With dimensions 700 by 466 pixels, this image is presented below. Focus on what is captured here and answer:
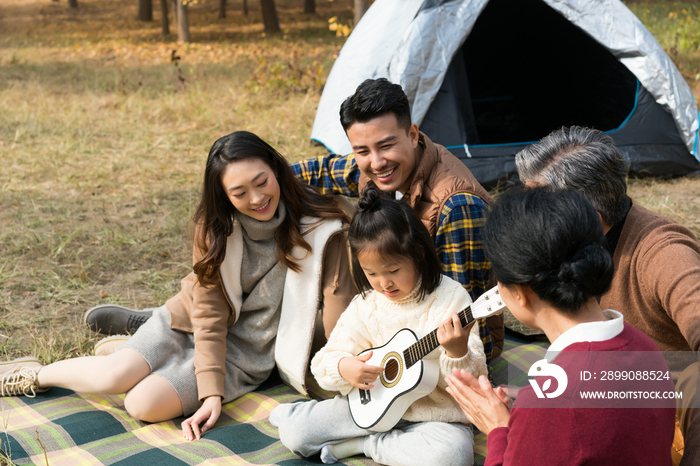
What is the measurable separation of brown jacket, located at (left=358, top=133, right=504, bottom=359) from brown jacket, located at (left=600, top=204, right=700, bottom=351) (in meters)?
0.65

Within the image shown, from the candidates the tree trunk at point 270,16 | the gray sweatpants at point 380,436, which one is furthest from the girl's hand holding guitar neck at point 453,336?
the tree trunk at point 270,16

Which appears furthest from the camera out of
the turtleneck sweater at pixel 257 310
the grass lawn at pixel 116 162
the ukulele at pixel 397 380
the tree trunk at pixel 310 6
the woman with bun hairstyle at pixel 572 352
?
the tree trunk at pixel 310 6

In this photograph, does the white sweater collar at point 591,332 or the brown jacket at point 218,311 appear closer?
the white sweater collar at point 591,332

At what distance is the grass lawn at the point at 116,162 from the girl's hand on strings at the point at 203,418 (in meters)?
0.96

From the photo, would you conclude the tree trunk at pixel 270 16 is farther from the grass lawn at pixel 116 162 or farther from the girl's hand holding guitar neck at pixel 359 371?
the girl's hand holding guitar neck at pixel 359 371

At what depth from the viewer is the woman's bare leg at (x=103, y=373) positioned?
245cm

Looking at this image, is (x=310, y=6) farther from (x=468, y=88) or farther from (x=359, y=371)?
(x=359, y=371)

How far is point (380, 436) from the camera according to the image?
215 cm

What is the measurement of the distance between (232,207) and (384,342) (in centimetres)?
88

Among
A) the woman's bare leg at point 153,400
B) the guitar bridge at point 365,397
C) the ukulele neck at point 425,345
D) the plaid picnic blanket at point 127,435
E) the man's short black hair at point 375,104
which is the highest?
the man's short black hair at point 375,104

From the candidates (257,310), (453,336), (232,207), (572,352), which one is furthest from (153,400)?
(572,352)

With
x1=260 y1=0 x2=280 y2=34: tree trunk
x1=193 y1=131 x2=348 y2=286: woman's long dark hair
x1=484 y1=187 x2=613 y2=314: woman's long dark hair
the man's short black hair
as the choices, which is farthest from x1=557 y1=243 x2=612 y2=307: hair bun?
x1=260 y1=0 x2=280 y2=34: tree trunk

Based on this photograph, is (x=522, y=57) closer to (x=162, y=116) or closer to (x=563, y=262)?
(x=162, y=116)

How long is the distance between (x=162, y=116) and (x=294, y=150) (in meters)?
2.26
